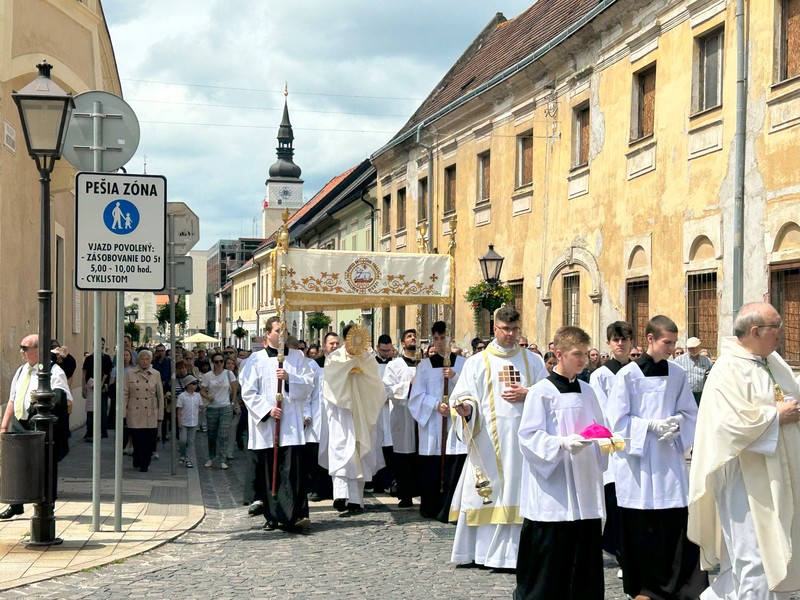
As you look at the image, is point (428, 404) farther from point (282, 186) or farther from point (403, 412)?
point (282, 186)

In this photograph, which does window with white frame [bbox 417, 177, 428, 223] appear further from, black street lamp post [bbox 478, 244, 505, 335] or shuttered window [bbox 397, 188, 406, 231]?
black street lamp post [bbox 478, 244, 505, 335]

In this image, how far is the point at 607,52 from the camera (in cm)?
2017

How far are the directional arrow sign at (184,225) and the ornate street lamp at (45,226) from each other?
653 cm

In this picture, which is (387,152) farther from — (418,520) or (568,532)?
(568,532)

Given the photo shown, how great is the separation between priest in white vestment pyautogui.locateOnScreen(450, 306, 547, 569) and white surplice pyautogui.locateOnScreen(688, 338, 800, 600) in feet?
7.65

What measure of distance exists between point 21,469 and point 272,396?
2623mm

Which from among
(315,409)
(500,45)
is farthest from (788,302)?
(500,45)

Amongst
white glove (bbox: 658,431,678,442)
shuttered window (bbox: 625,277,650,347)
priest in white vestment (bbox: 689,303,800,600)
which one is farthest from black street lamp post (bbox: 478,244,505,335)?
priest in white vestment (bbox: 689,303,800,600)

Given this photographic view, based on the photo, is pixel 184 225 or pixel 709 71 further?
pixel 709 71

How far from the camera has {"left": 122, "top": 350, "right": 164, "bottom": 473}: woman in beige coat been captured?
48.9 ft

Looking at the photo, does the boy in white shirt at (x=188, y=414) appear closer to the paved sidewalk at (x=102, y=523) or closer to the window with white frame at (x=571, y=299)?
the paved sidewalk at (x=102, y=523)

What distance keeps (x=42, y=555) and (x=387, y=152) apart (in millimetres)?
26954

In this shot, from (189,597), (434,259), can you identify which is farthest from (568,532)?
(434,259)

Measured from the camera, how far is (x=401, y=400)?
12.3m
